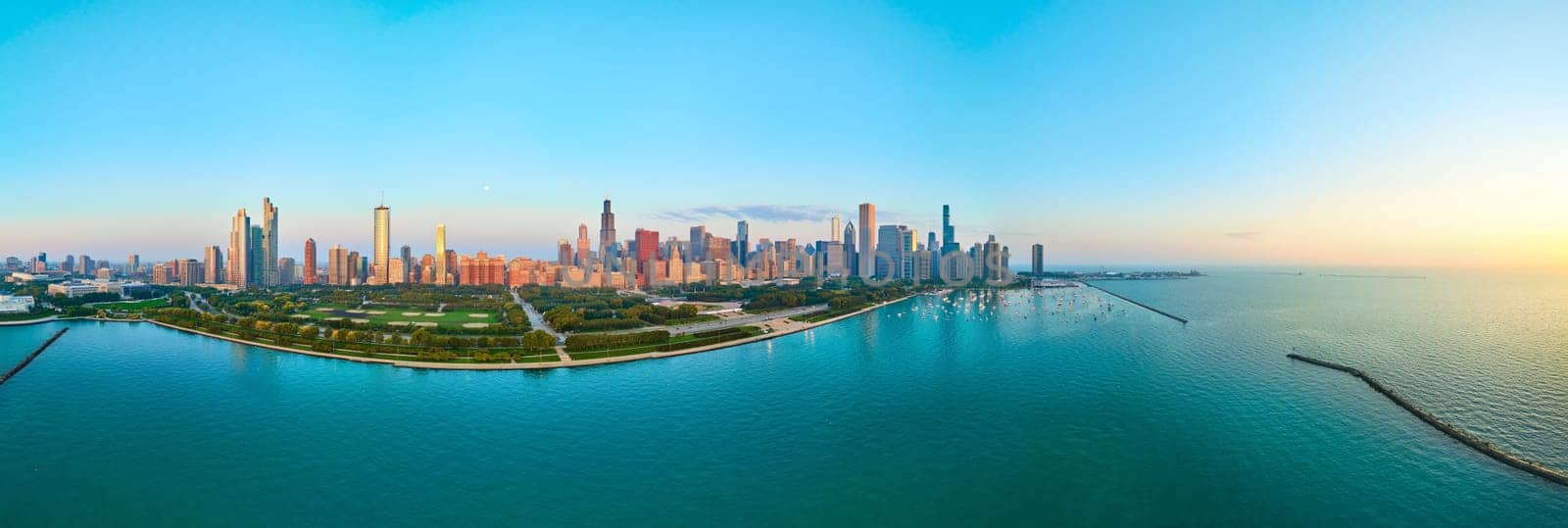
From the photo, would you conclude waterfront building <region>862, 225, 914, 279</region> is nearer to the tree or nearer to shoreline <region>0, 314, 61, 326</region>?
the tree

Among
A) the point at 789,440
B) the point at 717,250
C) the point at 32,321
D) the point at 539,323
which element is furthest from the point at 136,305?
the point at 717,250

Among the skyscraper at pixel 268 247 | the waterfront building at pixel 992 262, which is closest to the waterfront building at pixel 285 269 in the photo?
the skyscraper at pixel 268 247

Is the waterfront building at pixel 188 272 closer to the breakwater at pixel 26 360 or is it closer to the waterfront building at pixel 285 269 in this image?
the waterfront building at pixel 285 269

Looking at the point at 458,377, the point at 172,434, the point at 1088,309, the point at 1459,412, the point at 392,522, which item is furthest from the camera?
the point at 1088,309

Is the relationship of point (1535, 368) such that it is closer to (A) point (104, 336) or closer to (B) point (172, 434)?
(B) point (172, 434)

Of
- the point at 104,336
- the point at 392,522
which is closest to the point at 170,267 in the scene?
the point at 104,336

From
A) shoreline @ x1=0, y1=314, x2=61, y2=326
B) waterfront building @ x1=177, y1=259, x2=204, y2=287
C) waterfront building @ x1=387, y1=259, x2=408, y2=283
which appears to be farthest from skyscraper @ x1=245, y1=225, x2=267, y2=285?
shoreline @ x1=0, y1=314, x2=61, y2=326

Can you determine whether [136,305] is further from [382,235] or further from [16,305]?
[382,235]
